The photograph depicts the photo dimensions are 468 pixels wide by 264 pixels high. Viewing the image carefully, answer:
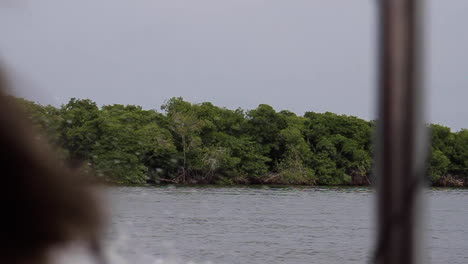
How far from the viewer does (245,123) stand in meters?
51.0

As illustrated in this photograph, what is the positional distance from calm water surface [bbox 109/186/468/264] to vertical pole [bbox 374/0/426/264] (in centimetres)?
1234

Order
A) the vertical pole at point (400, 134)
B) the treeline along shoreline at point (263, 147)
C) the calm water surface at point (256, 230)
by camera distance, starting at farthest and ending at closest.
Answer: the treeline along shoreline at point (263, 147)
the calm water surface at point (256, 230)
the vertical pole at point (400, 134)

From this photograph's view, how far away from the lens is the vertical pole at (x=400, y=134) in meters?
0.36

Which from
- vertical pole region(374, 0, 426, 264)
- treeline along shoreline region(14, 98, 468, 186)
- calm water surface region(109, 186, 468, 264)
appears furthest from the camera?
treeline along shoreline region(14, 98, 468, 186)

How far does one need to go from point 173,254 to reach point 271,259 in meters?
2.63

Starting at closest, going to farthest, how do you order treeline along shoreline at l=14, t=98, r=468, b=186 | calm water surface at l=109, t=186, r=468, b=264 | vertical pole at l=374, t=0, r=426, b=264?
vertical pole at l=374, t=0, r=426, b=264 → calm water surface at l=109, t=186, r=468, b=264 → treeline along shoreline at l=14, t=98, r=468, b=186

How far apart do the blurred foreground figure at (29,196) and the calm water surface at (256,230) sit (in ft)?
40.3

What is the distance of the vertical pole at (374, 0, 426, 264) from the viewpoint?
357 millimetres

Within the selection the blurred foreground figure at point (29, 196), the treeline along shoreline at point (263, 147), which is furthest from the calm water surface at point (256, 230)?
the blurred foreground figure at point (29, 196)

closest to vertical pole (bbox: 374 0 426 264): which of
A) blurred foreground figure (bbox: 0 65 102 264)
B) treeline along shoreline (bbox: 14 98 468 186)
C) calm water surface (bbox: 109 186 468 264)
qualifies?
blurred foreground figure (bbox: 0 65 102 264)

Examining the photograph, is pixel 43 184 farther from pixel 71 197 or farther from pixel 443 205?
pixel 443 205

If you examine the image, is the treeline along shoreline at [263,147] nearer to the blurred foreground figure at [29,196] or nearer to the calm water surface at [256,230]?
the calm water surface at [256,230]

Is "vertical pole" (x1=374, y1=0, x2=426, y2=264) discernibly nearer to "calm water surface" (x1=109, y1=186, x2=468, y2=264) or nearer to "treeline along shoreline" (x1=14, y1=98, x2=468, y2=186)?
"calm water surface" (x1=109, y1=186, x2=468, y2=264)

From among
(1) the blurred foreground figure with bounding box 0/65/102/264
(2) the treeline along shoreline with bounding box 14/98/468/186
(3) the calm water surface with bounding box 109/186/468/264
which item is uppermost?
(2) the treeline along shoreline with bounding box 14/98/468/186
